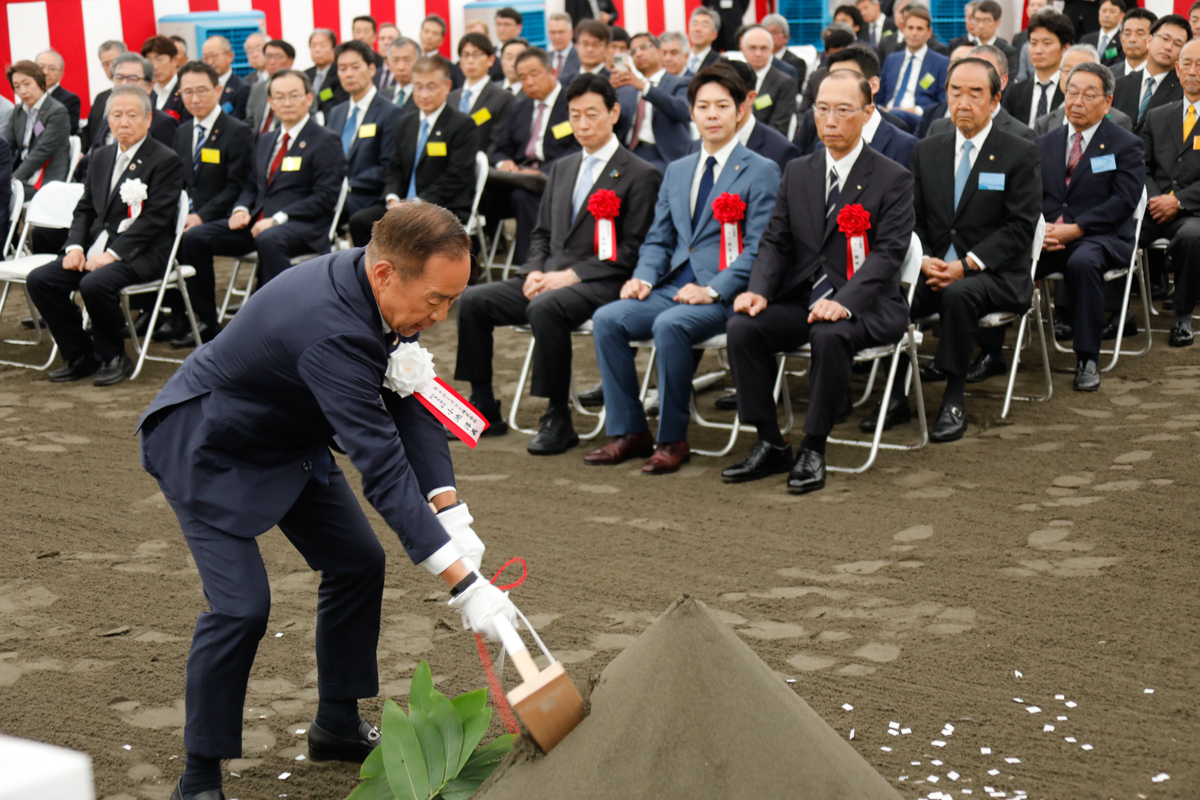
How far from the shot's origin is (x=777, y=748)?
190 centimetres

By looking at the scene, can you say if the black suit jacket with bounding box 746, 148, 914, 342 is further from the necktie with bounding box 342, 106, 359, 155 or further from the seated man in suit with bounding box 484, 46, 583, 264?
the necktie with bounding box 342, 106, 359, 155

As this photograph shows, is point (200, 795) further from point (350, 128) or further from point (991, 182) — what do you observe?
point (350, 128)

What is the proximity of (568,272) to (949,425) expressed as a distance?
1749 mm

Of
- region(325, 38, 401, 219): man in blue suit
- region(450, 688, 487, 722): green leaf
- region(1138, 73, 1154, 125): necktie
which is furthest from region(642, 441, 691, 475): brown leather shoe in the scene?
region(1138, 73, 1154, 125): necktie

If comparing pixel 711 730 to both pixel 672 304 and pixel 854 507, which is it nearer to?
pixel 854 507

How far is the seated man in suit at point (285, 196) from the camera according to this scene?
22.9ft

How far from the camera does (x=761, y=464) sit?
15.7ft

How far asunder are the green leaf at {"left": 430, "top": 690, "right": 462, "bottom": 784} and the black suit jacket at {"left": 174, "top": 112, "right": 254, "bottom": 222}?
543cm

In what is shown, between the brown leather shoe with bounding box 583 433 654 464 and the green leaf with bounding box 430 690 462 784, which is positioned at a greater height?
the green leaf with bounding box 430 690 462 784

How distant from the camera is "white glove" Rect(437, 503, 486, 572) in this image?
231 cm

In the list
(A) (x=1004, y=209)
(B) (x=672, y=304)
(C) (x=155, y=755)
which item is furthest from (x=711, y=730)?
(A) (x=1004, y=209)

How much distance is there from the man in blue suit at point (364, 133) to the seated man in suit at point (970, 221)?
3.71m

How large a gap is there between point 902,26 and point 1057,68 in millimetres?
2007

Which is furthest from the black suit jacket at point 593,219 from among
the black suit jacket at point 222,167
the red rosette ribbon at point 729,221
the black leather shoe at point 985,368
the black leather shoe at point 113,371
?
the black suit jacket at point 222,167
